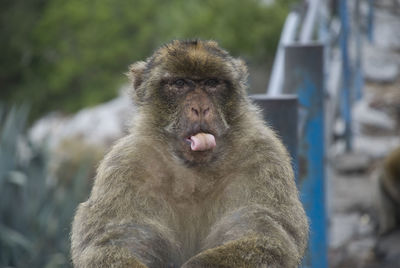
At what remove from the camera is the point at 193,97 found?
2.41 metres

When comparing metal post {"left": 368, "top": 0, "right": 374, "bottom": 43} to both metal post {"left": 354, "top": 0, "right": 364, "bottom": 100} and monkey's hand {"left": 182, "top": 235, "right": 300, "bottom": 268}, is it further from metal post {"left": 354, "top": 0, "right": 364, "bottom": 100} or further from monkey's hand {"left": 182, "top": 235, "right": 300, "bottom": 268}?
monkey's hand {"left": 182, "top": 235, "right": 300, "bottom": 268}

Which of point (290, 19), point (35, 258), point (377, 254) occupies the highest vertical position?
point (290, 19)

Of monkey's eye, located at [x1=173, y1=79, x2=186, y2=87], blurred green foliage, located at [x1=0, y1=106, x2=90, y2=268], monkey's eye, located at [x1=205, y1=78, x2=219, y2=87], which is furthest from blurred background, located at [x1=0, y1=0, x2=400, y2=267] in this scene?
monkey's eye, located at [x1=173, y1=79, x2=186, y2=87]

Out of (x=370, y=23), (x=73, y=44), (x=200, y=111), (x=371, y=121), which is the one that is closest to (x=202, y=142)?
(x=200, y=111)

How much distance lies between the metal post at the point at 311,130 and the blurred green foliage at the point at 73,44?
52.0 ft

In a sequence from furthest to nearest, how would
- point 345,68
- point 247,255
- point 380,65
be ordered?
1. point 380,65
2. point 345,68
3. point 247,255

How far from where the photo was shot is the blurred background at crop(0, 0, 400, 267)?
19.4 ft

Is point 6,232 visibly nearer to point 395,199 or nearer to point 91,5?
point 395,199

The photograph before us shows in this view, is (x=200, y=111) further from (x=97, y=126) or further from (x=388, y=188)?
(x=97, y=126)

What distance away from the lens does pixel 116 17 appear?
20.8 meters

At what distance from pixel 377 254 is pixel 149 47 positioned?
15.5 m

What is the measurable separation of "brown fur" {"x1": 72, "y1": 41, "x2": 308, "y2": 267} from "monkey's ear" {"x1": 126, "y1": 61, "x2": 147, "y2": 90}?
133mm

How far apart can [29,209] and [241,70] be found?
15.0 feet

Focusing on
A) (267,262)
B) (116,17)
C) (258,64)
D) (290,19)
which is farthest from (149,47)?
(267,262)
